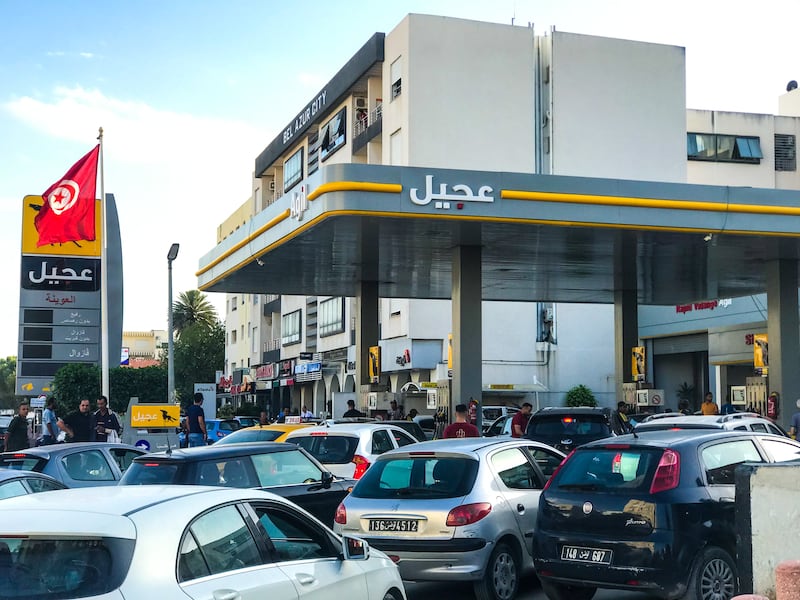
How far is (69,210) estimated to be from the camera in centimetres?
2791

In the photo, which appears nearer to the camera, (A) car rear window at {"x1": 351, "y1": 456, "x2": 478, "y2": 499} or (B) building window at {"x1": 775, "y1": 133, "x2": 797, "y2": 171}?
(A) car rear window at {"x1": 351, "y1": 456, "x2": 478, "y2": 499}

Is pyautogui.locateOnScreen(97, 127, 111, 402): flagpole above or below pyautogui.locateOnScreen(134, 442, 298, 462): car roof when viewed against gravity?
above

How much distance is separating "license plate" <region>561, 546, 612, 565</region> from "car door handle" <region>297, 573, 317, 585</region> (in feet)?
11.2

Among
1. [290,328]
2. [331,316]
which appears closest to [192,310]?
[290,328]

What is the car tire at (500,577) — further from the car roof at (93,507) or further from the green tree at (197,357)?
the green tree at (197,357)

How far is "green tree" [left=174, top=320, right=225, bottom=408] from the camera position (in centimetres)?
8881

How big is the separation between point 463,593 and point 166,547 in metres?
6.14

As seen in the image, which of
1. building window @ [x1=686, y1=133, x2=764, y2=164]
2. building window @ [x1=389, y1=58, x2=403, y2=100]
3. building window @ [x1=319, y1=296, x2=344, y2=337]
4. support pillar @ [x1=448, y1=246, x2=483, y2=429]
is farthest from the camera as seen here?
building window @ [x1=319, y1=296, x2=344, y2=337]

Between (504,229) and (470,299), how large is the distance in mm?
2468

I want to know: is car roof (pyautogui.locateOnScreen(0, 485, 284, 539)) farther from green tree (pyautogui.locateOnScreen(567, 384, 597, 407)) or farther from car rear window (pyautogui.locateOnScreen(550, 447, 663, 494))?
green tree (pyautogui.locateOnScreen(567, 384, 597, 407))

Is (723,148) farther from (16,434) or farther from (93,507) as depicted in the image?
(93,507)

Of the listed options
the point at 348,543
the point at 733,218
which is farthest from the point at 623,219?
the point at 348,543

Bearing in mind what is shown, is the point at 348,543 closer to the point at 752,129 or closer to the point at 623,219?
the point at 623,219

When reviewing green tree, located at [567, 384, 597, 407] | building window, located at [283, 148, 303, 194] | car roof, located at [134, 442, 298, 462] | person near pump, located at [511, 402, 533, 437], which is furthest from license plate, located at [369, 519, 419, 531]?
building window, located at [283, 148, 303, 194]
